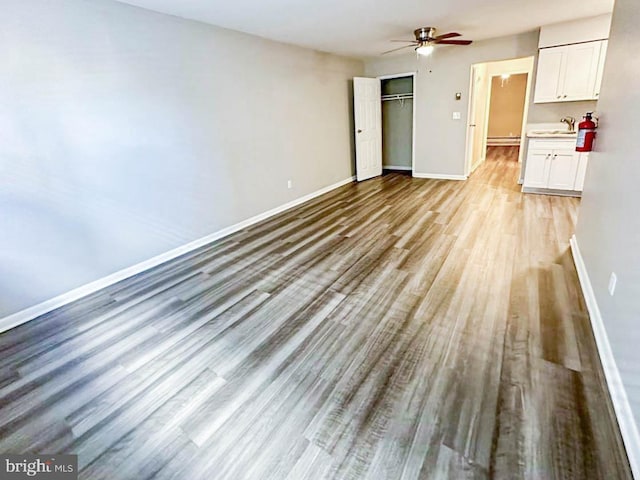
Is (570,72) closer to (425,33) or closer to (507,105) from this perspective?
(425,33)

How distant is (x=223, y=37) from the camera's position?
12.8 ft

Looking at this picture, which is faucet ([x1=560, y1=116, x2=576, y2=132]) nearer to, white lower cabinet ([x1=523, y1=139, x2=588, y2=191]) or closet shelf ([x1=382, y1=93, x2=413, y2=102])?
white lower cabinet ([x1=523, y1=139, x2=588, y2=191])

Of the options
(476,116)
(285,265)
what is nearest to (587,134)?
(285,265)

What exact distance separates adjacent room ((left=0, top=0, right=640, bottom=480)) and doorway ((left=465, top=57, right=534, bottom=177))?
1.30 meters

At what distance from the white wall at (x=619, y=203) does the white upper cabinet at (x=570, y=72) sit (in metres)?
2.60

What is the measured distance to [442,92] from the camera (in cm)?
620

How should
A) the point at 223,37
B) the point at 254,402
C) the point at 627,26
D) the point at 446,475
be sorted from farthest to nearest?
the point at 223,37
the point at 627,26
the point at 254,402
the point at 446,475

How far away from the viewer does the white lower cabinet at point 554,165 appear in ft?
15.5

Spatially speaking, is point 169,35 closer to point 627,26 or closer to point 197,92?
point 197,92

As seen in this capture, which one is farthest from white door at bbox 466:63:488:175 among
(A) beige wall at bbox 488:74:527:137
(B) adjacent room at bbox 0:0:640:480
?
(A) beige wall at bbox 488:74:527:137

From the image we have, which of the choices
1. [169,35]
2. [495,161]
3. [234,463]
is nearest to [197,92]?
[169,35]

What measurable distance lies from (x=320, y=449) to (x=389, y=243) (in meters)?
2.51

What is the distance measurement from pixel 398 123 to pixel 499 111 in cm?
581

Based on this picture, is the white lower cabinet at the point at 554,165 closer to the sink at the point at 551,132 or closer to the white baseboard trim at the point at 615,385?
the sink at the point at 551,132
